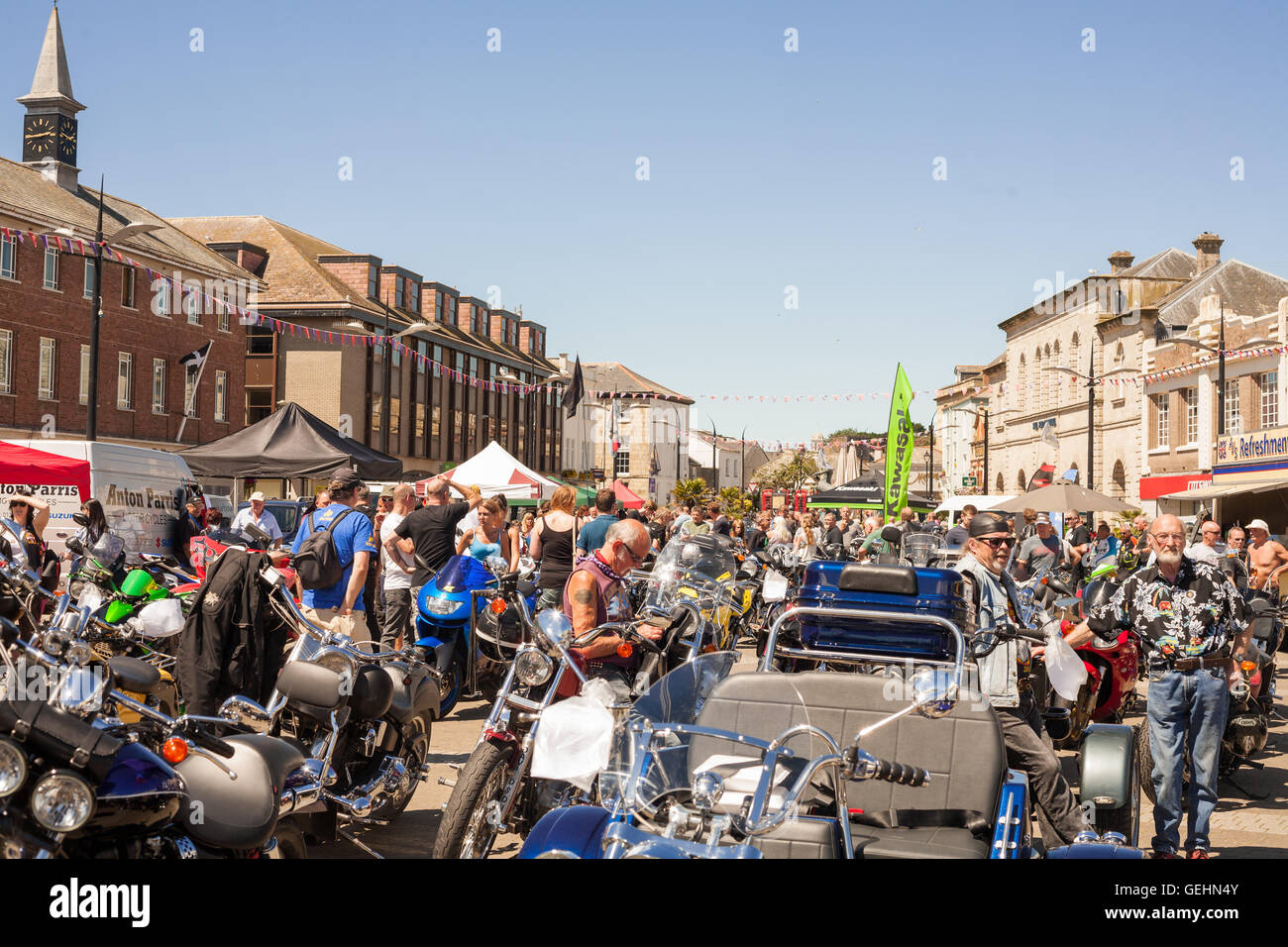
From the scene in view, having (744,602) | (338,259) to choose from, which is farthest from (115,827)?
(338,259)

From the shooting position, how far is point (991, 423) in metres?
75.6

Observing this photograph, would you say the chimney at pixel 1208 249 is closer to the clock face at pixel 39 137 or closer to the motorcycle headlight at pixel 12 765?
the clock face at pixel 39 137

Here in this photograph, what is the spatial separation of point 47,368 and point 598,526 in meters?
28.7

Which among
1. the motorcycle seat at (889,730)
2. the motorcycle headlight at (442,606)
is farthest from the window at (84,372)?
the motorcycle seat at (889,730)

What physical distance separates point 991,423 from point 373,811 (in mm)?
74039

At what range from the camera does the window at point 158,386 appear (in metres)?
40.2

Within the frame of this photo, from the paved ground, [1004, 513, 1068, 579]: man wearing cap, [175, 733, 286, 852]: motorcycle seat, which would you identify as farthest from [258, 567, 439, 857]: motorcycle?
[1004, 513, 1068, 579]: man wearing cap

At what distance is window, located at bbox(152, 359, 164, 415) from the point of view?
40219mm

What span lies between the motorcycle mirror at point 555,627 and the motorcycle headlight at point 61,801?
2.17 metres

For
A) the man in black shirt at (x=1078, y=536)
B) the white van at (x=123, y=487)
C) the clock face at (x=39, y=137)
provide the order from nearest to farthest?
the white van at (x=123, y=487) → the man in black shirt at (x=1078, y=536) → the clock face at (x=39, y=137)

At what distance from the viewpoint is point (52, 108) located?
45.6 metres

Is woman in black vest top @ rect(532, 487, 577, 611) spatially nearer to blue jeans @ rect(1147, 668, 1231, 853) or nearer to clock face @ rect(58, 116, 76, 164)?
blue jeans @ rect(1147, 668, 1231, 853)

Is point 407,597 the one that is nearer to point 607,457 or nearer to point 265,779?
point 265,779

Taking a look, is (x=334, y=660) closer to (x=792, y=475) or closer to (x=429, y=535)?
(x=429, y=535)
